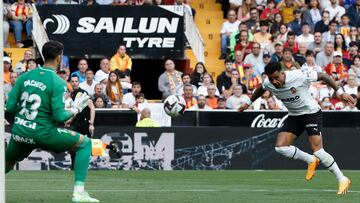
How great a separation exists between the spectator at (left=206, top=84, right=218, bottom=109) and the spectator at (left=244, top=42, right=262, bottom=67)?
2.60 m

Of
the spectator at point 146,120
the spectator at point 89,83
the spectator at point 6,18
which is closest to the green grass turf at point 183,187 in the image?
the spectator at point 146,120

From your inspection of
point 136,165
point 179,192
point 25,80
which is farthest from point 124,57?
point 25,80

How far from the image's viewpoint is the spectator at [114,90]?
85.7ft

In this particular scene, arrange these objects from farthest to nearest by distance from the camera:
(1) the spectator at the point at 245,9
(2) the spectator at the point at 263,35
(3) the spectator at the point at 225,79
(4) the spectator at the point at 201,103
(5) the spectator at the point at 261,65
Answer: (1) the spectator at the point at 245,9 < (2) the spectator at the point at 263,35 < (5) the spectator at the point at 261,65 < (3) the spectator at the point at 225,79 < (4) the spectator at the point at 201,103

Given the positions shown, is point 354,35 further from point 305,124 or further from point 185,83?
point 305,124

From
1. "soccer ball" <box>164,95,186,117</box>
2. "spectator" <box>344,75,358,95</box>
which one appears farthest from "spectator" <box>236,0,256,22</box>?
"soccer ball" <box>164,95,186,117</box>

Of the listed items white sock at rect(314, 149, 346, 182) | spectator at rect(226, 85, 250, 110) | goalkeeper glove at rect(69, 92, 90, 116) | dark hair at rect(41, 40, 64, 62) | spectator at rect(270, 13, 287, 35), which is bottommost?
white sock at rect(314, 149, 346, 182)

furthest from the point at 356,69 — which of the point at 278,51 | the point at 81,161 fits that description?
the point at 81,161

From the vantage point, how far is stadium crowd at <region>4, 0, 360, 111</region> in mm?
26250

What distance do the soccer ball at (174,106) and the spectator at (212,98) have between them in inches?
96.7

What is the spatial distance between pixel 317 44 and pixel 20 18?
7644 mm

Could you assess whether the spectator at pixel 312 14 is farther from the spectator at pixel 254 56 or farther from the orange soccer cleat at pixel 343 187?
the orange soccer cleat at pixel 343 187

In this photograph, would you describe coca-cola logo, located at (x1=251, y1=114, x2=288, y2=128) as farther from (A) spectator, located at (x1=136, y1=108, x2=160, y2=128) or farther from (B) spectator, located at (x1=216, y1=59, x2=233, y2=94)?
(A) spectator, located at (x1=136, y1=108, x2=160, y2=128)

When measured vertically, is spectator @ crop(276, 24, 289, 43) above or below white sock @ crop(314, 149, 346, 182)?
above
